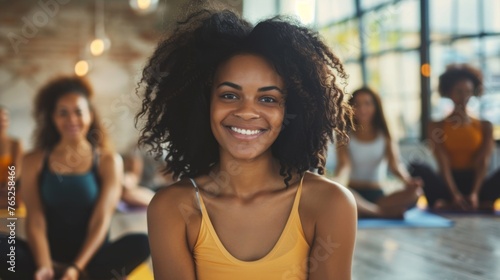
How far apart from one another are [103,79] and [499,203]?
5.60 m

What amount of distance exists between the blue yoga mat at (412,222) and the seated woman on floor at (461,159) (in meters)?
0.35

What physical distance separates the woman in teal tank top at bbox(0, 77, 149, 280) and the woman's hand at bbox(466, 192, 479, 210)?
289cm

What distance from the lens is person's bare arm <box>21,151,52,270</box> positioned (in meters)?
2.58

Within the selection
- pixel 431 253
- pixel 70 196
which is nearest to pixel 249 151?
pixel 70 196

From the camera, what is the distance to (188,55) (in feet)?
4.99

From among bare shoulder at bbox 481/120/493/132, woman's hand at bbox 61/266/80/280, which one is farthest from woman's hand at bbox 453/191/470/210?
woman's hand at bbox 61/266/80/280

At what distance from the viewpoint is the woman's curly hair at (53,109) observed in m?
2.89

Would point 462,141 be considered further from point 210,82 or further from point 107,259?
point 210,82

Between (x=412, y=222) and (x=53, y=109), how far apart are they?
8.27 ft

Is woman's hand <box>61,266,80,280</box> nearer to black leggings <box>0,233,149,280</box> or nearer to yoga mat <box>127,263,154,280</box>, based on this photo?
black leggings <box>0,233,149,280</box>

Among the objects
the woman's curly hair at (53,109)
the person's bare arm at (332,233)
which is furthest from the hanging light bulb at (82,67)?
the person's bare arm at (332,233)

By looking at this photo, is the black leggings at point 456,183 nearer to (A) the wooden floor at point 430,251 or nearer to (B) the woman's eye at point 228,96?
(A) the wooden floor at point 430,251

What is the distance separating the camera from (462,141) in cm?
484

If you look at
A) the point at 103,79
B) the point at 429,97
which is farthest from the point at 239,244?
the point at 103,79
